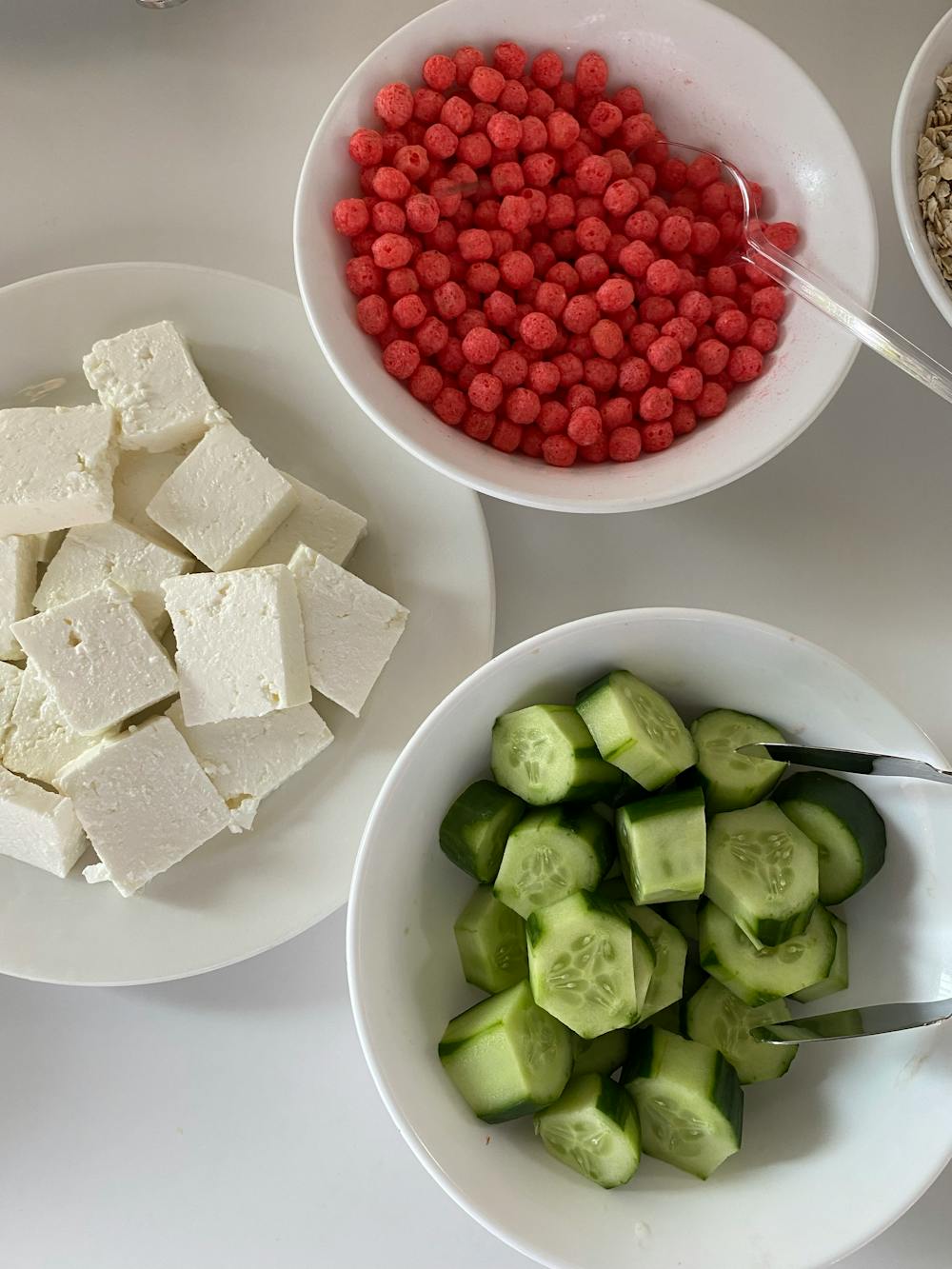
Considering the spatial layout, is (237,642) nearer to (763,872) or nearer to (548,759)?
(548,759)

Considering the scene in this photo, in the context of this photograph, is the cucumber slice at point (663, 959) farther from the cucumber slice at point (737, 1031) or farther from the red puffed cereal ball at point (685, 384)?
the red puffed cereal ball at point (685, 384)

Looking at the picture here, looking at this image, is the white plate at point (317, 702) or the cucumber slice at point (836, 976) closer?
the cucumber slice at point (836, 976)

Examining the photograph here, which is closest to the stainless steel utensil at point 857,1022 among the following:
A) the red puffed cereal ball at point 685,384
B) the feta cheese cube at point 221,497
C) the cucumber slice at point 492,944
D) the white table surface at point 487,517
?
the cucumber slice at point 492,944

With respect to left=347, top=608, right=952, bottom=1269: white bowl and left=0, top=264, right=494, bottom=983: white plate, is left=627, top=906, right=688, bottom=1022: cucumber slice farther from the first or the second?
left=0, top=264, right=494, bottom=983: white plate

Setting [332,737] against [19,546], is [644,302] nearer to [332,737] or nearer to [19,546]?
[332,737]

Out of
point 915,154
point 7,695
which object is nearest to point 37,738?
point 7,695

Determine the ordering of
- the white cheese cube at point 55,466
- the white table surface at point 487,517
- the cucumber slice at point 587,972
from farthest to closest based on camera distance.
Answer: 1. the white table surface at point 487,517
2. the white cheese cube at point 55,466
3. the cucumber slice at point 587,972
